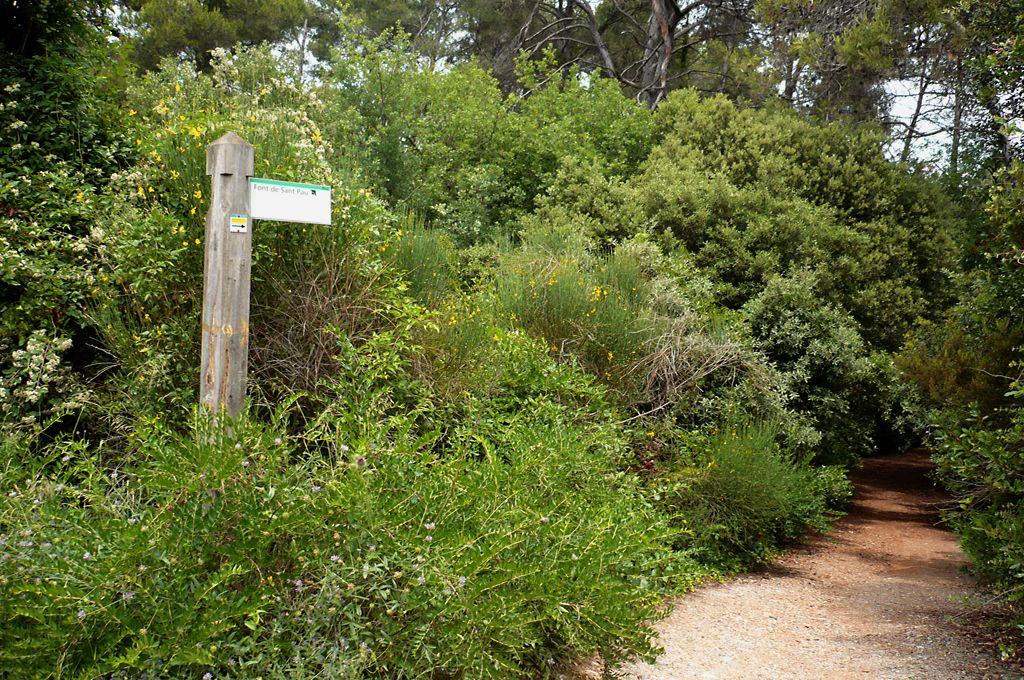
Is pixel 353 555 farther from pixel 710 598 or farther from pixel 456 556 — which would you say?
pixel 710 598

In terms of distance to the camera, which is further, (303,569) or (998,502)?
(998,502)

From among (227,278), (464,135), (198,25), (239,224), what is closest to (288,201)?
(239,224)

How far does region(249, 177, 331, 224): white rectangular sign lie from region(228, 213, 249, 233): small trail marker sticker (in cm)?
5

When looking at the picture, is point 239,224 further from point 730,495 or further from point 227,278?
point 730,495

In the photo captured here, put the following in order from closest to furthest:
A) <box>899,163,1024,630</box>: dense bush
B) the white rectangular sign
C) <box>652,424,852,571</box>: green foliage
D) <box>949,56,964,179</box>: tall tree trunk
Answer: the white rectangular sign → <box>899,163,1024,630</box>: dense bush → <box>652,424,852,571</box>: green foliage → <box>949,56,964,179</box>: tall tree trunk

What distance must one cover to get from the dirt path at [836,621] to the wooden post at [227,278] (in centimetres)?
239

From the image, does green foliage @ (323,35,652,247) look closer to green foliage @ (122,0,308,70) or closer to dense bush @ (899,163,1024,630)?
dense bush @ (899,163,1024,630)

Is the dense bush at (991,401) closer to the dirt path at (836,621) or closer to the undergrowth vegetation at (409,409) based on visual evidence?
the undergrowth vegetation at (409,409)

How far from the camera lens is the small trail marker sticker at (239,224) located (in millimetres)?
4625

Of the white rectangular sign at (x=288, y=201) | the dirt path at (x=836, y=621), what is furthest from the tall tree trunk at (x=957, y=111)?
the white rectangular sign at (x=288, y=201)

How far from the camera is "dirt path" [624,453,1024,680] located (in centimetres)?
504

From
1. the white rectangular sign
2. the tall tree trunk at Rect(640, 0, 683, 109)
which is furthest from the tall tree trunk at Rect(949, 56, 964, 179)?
the white rectangular sign

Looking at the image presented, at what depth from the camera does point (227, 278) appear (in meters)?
4.61

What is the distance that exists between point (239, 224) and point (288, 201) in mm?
275
